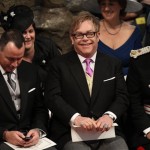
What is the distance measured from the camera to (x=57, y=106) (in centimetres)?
273

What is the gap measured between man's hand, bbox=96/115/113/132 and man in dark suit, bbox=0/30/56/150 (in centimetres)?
35

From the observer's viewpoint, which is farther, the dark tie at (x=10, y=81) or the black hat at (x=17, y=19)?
the black hat at (x=17, y=19)

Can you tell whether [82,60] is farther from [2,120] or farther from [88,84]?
[2,120]

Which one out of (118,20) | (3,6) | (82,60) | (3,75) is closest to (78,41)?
(82,60)

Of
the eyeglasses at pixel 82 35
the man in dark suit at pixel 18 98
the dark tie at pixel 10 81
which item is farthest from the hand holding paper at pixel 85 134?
the eyeglasses at pixel 82 35

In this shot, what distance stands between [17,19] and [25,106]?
68cm

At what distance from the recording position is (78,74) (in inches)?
110

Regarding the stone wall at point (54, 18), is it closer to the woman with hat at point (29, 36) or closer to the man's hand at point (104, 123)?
the woman with hat at point (29, 36)

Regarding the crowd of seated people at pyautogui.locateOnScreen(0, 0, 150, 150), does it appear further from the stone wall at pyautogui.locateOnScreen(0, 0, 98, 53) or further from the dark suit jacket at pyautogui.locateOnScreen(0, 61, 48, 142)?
the stone wall at pyautogui.locateOnScreen(0, 0, 98, 53)

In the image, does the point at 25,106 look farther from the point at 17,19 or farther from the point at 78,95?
the point at 17,19

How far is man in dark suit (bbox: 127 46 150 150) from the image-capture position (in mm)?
2840

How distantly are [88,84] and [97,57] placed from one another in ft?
0.61

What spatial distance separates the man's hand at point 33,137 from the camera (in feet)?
8.51

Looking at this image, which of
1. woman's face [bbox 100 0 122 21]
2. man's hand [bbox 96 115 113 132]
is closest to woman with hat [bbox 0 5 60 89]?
woman's face [bbox 100 0 122 21]
